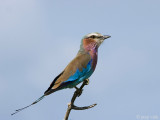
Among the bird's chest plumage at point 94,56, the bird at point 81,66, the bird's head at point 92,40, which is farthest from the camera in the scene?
the bird's head at point 92,40

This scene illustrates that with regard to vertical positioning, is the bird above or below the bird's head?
below

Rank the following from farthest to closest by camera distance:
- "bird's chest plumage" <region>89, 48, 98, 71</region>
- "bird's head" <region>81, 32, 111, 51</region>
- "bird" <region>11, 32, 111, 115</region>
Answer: "bird's head" <region>81, 32, 111, 51</region> → "bird's chest plumage" <region>89, 48, 98, 71</region> → "bird" <region>11, 32, 111, 115</region>

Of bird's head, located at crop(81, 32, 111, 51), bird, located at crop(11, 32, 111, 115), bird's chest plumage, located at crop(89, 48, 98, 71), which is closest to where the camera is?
bird, located at crop(11, 32, 111, 115)

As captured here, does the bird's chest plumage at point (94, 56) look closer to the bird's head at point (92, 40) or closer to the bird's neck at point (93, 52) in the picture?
the bird's neck at point (93, 52)

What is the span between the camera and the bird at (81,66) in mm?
7238

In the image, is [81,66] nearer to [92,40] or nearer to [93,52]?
[93,52]

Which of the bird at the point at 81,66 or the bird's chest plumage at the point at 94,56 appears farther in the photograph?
the bird's chest plumage at the point at 94,56

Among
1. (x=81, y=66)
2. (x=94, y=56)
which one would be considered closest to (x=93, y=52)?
(x=94, y=56)

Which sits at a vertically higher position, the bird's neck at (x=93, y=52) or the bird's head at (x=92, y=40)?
the bird's head at (x=92, y=40)

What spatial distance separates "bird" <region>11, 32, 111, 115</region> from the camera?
7238 mm

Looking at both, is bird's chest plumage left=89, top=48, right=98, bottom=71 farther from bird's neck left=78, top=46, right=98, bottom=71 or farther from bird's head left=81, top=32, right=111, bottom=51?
bird's head left=81, top=32, right=111, bottom=51

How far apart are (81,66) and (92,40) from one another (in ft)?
2.69

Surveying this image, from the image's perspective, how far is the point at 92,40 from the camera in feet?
26.6

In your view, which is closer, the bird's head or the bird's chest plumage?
the bird's chest plumage
